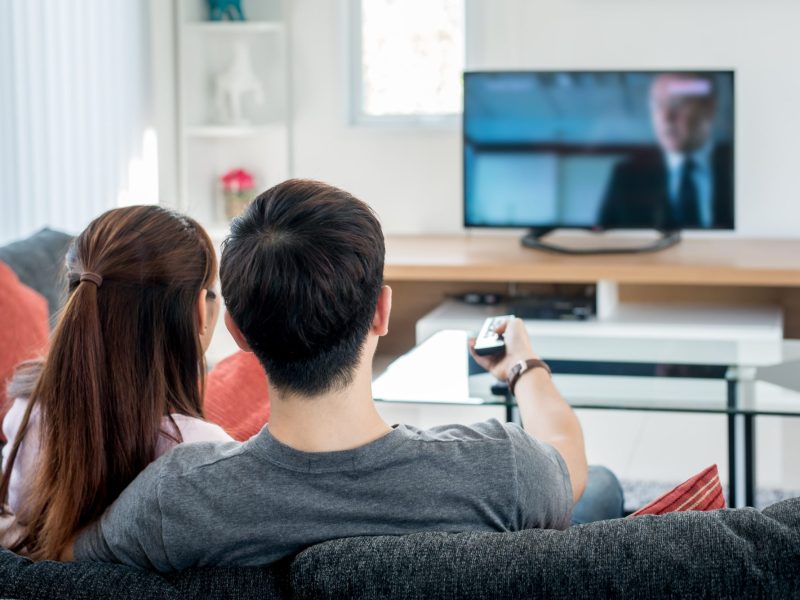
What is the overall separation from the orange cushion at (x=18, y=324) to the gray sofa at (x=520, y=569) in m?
1.43

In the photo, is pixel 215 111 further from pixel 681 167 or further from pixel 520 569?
pixel 520 569

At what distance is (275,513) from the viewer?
1.15m

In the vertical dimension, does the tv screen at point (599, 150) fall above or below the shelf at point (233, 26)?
below

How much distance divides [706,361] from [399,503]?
162 cm

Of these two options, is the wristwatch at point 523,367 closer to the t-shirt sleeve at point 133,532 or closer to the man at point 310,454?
the man at point 310,454

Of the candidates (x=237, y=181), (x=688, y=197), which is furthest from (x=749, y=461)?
(x=237, y=181)

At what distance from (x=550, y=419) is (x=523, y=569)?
19.7 inches

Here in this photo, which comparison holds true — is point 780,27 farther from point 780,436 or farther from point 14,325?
point 14,325

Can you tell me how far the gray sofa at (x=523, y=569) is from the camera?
101cm

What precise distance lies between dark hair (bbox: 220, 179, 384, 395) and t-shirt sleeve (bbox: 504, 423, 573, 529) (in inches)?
7.8

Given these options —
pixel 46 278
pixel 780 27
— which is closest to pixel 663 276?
pixel 780 27

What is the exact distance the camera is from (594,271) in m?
4.05

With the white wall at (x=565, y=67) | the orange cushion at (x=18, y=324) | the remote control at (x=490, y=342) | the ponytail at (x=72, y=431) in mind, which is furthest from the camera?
the white wall at (x=565, y=67)

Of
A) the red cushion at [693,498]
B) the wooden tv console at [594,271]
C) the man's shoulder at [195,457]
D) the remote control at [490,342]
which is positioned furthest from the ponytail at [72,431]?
the wooden tv console at [594,271]
